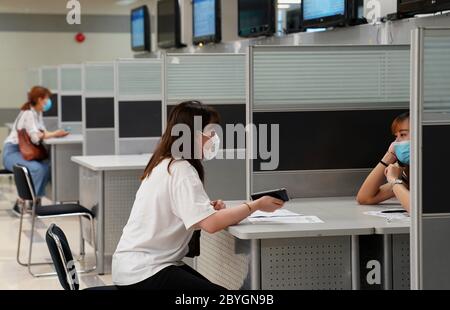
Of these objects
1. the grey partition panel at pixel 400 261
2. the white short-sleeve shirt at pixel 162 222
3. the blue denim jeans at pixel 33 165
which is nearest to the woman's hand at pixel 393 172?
the grey partition panel at pixel 400 261

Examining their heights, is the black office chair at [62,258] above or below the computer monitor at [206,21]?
below

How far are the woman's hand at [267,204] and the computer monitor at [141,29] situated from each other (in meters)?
6.97

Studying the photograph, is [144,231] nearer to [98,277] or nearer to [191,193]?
[191,193]

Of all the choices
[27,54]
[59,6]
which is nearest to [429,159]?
[59,6]

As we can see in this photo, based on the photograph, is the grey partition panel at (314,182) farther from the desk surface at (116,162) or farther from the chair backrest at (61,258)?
the desk surface at (116,162)

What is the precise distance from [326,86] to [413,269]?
146 centimetres

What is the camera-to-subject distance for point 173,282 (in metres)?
3.37

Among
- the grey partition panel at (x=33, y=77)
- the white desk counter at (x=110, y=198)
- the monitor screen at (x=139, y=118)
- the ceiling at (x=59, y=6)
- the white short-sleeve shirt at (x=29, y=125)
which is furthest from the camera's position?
the grey partition panel at (x=33, y=77)

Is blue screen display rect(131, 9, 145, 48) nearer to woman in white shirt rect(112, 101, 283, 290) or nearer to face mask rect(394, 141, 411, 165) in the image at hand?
face mask rect(394, 141, 411, 165)

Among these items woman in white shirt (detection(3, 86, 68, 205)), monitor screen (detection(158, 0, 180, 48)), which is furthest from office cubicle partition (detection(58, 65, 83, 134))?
monitor screen (detection(158, 0, 180, 48))

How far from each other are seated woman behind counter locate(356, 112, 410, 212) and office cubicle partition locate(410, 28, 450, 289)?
64 cm

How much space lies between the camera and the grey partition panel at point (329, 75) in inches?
172

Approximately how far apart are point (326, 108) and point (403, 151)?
2.09 ft

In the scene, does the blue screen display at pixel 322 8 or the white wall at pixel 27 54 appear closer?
the blue screen display at pixel 322 8
